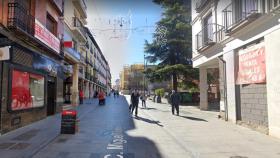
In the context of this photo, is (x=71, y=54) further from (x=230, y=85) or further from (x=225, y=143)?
(x=225, y=143)

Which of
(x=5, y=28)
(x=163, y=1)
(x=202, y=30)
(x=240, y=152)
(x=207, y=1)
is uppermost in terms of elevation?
(x=163, y=1)

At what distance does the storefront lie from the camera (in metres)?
12.0

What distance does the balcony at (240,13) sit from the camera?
11.8 m

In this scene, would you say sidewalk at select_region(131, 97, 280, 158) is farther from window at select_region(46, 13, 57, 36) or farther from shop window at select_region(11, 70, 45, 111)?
window at select_region(46, 13, 57, 36)

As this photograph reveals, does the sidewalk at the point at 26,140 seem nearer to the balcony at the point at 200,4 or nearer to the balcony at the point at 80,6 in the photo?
the balcony at the point at 200,4

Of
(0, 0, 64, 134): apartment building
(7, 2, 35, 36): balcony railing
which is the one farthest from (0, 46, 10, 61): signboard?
(7, 2, 35, 36): balcony railing

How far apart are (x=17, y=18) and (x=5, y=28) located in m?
0.94

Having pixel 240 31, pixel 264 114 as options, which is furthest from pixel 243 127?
pixel 240 31

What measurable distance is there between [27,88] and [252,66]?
9651 millimetres

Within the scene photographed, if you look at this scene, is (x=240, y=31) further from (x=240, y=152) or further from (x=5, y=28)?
(x=5, y=28)

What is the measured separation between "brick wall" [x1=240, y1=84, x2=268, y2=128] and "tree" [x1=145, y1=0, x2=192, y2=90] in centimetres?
2034

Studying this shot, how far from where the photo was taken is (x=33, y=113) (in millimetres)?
15172

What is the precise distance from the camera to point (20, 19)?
41.8 ft

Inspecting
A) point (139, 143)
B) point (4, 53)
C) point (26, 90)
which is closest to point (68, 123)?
point (139, 143)
